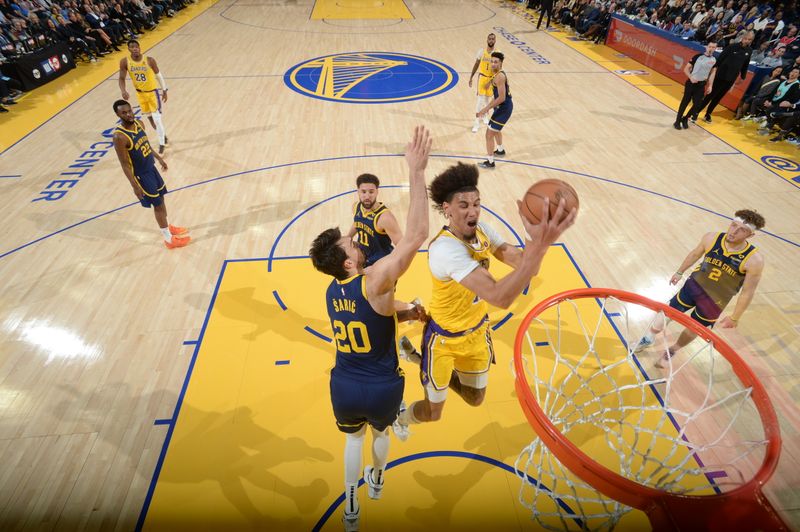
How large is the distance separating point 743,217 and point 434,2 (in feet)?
70.5

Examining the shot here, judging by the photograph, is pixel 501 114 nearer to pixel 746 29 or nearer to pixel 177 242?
pixel 177 242

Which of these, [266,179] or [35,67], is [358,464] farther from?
[35,67]

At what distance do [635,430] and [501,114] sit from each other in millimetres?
5267

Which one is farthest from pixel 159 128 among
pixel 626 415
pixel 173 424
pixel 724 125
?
pixel 724 125

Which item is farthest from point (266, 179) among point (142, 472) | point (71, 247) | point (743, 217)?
point (743, 217)

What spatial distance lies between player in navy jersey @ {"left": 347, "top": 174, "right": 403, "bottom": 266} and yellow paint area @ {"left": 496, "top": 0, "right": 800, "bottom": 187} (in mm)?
7653

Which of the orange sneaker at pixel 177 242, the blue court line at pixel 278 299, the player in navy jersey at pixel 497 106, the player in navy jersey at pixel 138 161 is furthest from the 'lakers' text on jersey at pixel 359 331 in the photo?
the player in navy jersey at pixel 497 106

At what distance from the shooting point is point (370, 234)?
4.07m

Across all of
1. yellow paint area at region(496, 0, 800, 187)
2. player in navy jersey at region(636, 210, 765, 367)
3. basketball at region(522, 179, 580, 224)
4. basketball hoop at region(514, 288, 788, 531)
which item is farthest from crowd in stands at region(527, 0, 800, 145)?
basketball at region(522, 179, 580, 224)

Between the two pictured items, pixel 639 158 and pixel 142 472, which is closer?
pixel 142 472

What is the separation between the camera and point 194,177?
7.24 meters

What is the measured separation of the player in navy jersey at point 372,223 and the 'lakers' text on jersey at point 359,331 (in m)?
1.35

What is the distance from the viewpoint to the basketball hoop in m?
1.99

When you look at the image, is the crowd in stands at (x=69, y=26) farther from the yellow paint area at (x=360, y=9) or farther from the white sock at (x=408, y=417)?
the white sock at (x=408, y=417)
